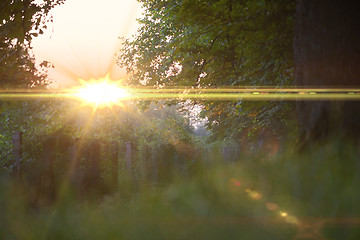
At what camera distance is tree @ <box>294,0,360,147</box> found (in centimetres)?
544

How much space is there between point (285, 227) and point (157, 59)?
633 inches

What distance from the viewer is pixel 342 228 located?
11.9ft

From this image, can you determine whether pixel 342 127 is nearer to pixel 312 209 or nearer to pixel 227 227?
pixel 312 209

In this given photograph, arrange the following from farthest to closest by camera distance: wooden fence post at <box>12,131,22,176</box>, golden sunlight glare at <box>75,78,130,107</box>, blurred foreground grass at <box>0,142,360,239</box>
→ golden sunlight glare at <box>75,78,130,107</box>, wooden fence post at <box>12,131,22,176</box>, blurred foreground grass at <box>0,142,360,239</box>

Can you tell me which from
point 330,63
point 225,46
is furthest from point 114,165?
point 225,46

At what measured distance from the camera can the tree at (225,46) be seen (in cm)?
841

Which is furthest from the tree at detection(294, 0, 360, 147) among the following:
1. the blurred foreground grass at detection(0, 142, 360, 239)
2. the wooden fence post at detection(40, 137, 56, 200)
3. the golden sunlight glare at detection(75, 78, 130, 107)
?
the golden sunlight glare at detection(75, 78, 130, 107)

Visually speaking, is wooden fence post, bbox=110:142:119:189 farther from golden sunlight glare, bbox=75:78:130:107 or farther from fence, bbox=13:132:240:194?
golden sunlight glare, bbox=75:78:130:107

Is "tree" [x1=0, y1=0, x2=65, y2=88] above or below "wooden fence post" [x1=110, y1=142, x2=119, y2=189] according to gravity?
above

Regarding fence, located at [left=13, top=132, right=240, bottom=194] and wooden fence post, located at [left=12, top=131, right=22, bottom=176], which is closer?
fence, located at [left=13, top=132, right=240, bottom=194]

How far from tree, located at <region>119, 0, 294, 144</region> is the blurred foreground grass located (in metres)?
0.99

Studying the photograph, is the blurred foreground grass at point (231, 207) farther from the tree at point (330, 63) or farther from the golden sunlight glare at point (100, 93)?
the golden sunlight glare at point (100, 93)

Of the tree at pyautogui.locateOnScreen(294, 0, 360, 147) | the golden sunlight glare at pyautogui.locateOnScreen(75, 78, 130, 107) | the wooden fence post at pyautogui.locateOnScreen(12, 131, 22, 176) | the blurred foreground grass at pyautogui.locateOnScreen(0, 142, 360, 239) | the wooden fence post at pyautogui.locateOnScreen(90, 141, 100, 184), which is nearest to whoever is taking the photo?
the blurred foreground grass at pyautogui.locateOnScreen(0, 142, 360, 239)

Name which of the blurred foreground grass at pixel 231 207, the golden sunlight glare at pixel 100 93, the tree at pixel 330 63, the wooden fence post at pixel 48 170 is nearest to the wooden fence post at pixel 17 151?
the wooden fence post at pixel 48 170
